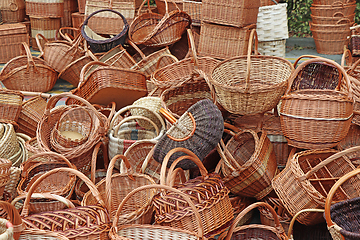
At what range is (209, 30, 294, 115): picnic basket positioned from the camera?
255cm

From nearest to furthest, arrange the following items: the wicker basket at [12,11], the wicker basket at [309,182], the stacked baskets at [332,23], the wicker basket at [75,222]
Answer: the wicker basket at [75,222] → the wicker basket at [309,182] → the stacked baskets at [332,23] → the wicker basket at [12,11]

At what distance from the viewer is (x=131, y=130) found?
321 cm

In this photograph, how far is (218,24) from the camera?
12.2 feet

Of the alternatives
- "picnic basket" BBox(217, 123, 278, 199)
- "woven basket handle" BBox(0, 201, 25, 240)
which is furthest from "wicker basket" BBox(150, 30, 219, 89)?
"woven basket handle" BBox(0, 201, 25, 240)

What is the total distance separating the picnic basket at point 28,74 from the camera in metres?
4.28

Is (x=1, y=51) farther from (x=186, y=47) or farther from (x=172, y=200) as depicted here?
(x=172, y=200)

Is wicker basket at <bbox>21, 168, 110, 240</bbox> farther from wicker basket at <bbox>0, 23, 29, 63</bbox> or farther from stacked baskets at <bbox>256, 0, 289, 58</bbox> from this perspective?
wicker basket at <bbox>0, 23, 29, 63</bbox>

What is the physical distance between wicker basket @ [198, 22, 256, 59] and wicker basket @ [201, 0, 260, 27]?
0.06 meters

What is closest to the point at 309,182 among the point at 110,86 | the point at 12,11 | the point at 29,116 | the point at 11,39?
the point at 110,86

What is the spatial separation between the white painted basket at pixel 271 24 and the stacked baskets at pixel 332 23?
1805mm

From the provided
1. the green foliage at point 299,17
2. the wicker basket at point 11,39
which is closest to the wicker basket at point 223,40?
the wicker basket at point 11,39

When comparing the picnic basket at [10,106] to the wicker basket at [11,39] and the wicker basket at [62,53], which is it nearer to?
the wicker basket at [62,53]

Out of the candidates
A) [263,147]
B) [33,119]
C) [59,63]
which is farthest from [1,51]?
[263,147]

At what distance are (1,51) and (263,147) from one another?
421cm
